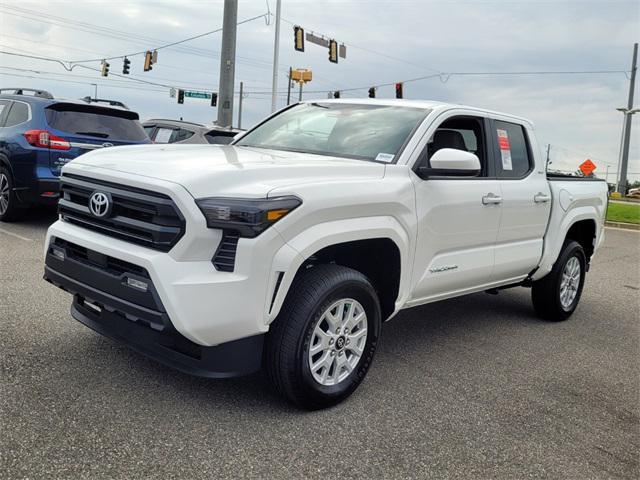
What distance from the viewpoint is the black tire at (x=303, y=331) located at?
3.14 m

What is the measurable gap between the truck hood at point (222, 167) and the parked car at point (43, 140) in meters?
4.65

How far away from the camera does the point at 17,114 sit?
8.38m

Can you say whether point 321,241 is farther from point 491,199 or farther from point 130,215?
point 491,199

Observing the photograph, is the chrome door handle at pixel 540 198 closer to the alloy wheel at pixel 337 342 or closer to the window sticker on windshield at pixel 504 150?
the window sticker on windshield at pixel 504 150

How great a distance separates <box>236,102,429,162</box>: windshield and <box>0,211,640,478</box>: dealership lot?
1538 millimetres

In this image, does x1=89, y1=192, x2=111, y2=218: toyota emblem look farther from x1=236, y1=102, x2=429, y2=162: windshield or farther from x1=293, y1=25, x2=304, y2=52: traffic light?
x1=293, y1=25, x2=304, y2=52: traffic light

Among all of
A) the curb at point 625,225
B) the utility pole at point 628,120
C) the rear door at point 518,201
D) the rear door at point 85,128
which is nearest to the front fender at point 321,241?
the rear door at point 518,201

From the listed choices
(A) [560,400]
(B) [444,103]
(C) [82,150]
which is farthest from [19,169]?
(A) [560,400]

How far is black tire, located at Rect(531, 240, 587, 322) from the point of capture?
572 cm

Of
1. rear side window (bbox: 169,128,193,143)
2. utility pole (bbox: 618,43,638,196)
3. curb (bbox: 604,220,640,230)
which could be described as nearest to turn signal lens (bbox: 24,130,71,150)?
rear side window (bbox: 169,128,193,143)

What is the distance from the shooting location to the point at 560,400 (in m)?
3.92

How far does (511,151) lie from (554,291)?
1530 millimetres

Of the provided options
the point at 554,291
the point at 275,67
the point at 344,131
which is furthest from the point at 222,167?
the point at 275,67

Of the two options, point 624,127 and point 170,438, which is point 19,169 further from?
point 624,127
